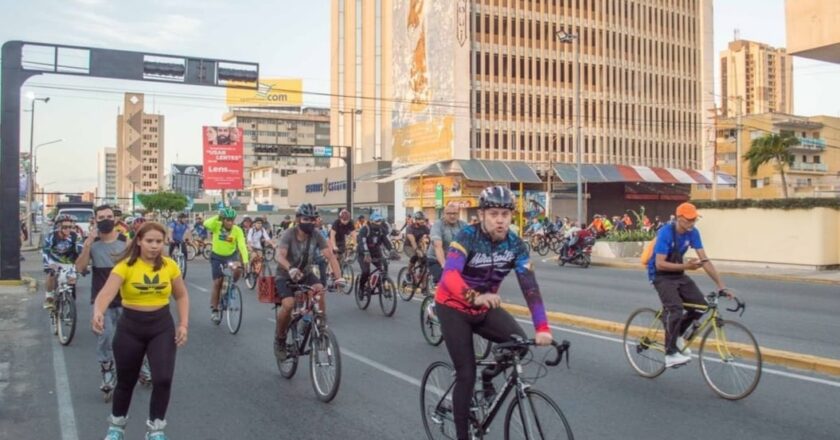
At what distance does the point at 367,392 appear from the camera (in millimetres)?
7086

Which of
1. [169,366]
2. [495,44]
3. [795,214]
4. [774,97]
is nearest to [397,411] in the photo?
[169,366]

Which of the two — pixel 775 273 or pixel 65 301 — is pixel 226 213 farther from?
pixel 775 273

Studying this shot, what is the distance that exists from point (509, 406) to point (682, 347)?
350 centimetres

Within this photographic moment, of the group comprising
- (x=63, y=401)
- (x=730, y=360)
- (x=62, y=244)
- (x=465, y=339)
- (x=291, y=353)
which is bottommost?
(x=63, y=401)

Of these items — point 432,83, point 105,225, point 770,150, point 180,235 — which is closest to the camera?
point 105,225

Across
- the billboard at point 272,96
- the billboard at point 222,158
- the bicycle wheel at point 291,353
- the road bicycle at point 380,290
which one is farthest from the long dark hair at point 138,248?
the billboard at point 272,96

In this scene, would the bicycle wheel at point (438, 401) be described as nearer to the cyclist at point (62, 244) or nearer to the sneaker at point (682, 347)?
the sneaker at point (682, 347)

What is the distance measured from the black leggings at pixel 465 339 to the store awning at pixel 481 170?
1948 inches

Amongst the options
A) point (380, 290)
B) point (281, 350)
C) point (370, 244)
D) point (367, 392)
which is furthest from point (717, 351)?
point (370, 244)

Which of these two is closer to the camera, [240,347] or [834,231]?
[240,347]

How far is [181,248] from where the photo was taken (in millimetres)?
21531

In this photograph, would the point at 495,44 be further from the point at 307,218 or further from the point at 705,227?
the point at 307,218

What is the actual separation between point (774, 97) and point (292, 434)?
164 metres

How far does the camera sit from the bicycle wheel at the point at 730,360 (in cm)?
663
